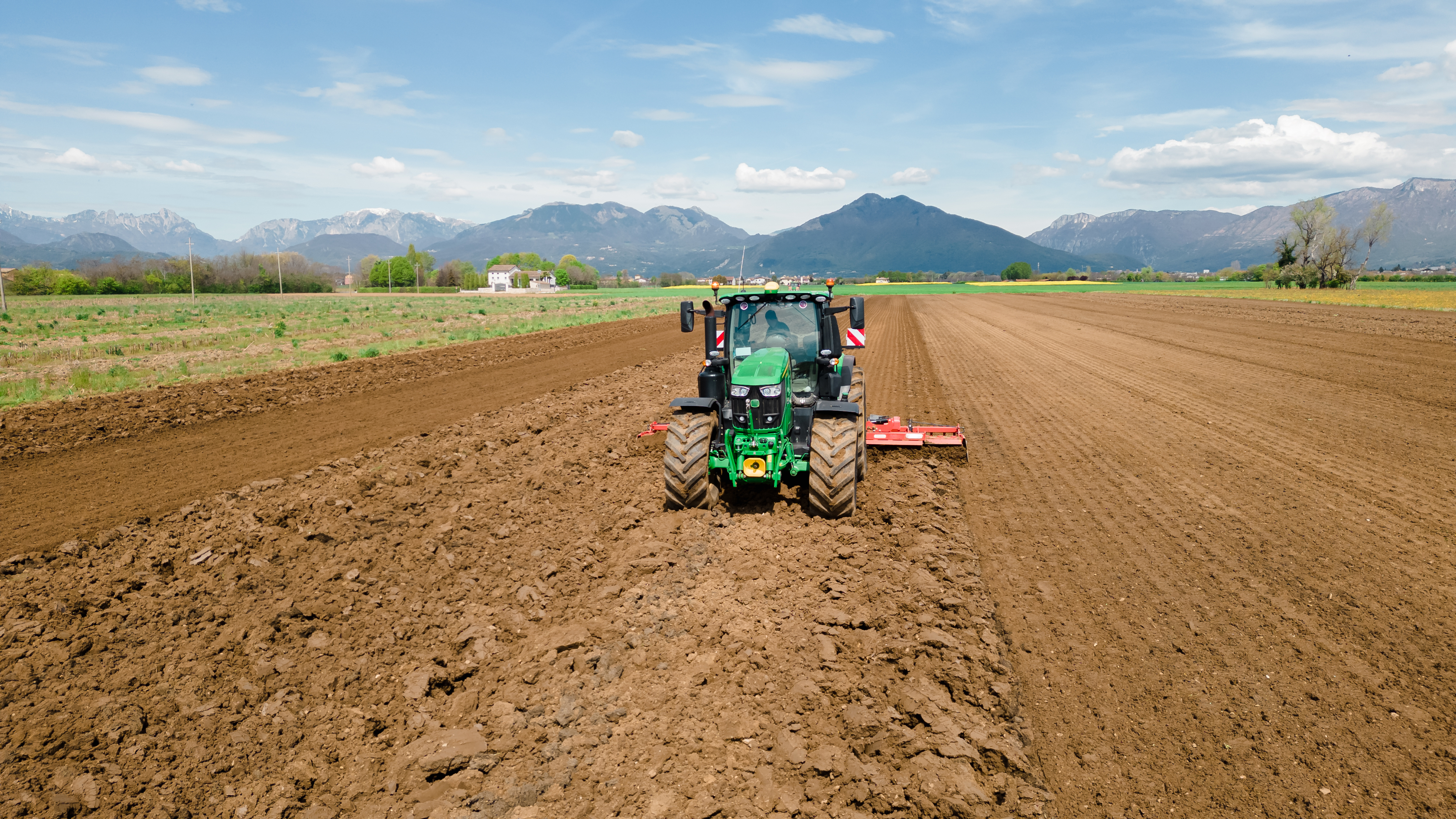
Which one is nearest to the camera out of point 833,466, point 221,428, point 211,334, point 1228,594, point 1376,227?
point 1228,594

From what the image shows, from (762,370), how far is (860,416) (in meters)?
1.46

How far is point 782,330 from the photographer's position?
27.8ft

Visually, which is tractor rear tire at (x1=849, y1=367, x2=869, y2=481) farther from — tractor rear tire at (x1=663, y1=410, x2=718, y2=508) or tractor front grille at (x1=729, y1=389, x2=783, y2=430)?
tractor rear tire at (x1=663, y1=410, x2=718, y2=508)

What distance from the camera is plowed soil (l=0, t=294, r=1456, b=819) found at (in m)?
3.81

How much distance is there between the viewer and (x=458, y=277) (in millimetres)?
125688

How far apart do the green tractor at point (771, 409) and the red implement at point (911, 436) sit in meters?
1.03

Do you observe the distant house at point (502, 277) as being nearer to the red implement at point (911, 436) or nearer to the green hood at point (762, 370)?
the red implement at point (911, 436)

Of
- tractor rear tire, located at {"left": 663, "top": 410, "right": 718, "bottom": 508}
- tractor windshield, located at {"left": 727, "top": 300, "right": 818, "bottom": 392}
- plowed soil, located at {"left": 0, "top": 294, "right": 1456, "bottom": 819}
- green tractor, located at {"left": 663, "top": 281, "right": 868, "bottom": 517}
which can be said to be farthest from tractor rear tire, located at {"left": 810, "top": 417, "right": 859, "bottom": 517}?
tractor windshield, located at {"left": 727, "top": 300, "right": 818, "bottom": 392}

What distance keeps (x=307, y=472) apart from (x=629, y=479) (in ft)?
13.8

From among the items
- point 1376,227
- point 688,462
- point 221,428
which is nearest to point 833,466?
point 688,462

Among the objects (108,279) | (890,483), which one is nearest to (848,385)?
(890,483)

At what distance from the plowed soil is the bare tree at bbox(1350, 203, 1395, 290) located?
84.6m

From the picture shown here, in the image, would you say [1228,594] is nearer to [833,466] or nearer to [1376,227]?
[833,466]

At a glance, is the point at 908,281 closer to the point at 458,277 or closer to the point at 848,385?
the point at 458,277
